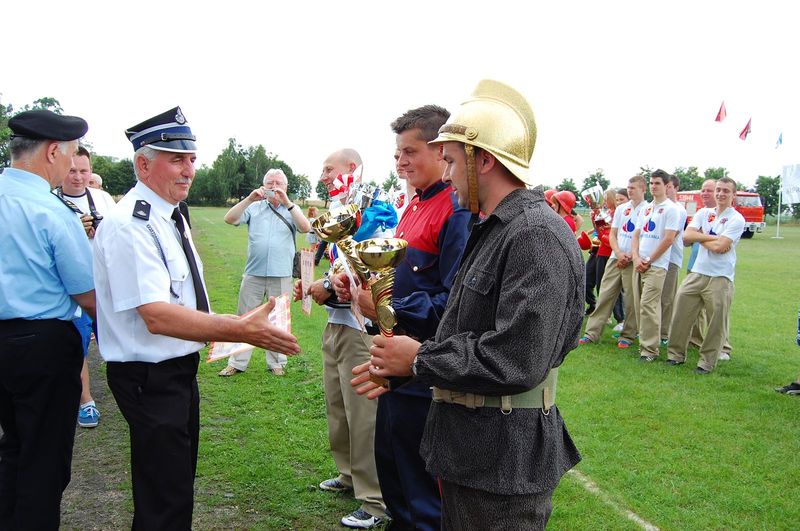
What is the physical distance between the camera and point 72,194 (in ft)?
19.6

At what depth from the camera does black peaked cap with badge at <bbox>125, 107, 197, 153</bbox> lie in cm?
307

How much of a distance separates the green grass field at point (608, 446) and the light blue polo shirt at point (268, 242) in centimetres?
142

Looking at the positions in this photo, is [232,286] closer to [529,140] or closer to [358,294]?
[358,294]

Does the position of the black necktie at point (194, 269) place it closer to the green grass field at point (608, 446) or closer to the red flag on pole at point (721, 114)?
the green grass field at point (608, 446)

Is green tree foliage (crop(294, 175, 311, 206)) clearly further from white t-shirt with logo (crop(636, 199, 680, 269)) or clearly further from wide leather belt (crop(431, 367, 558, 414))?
wide leather belt (crop(431, 367, 558, 414))

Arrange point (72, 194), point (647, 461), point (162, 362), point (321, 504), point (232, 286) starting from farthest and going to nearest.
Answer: point (232, 286), point (72, 194), point (647, 461), point (321, 504), point (162, 362)

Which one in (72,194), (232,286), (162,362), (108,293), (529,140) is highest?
(529,140)

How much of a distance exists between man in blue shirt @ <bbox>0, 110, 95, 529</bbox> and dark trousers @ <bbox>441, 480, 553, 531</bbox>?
2559mm

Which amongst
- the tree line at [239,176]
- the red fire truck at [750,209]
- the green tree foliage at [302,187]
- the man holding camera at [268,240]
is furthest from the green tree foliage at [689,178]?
the man holding camera at [268,240]

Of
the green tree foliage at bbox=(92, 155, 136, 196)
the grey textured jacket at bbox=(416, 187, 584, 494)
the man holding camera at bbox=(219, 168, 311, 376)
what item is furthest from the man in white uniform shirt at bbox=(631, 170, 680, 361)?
the green tree foliage at bbox=(92, 155, 136, 196)

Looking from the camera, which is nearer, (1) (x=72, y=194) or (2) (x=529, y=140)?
(2) (x=529, y=140)

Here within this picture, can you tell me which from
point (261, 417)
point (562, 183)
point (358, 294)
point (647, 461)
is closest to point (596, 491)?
point (647, 461)

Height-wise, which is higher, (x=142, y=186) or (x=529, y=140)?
(x=529, y=140)

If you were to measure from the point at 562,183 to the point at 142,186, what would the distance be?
5560 centimetres
